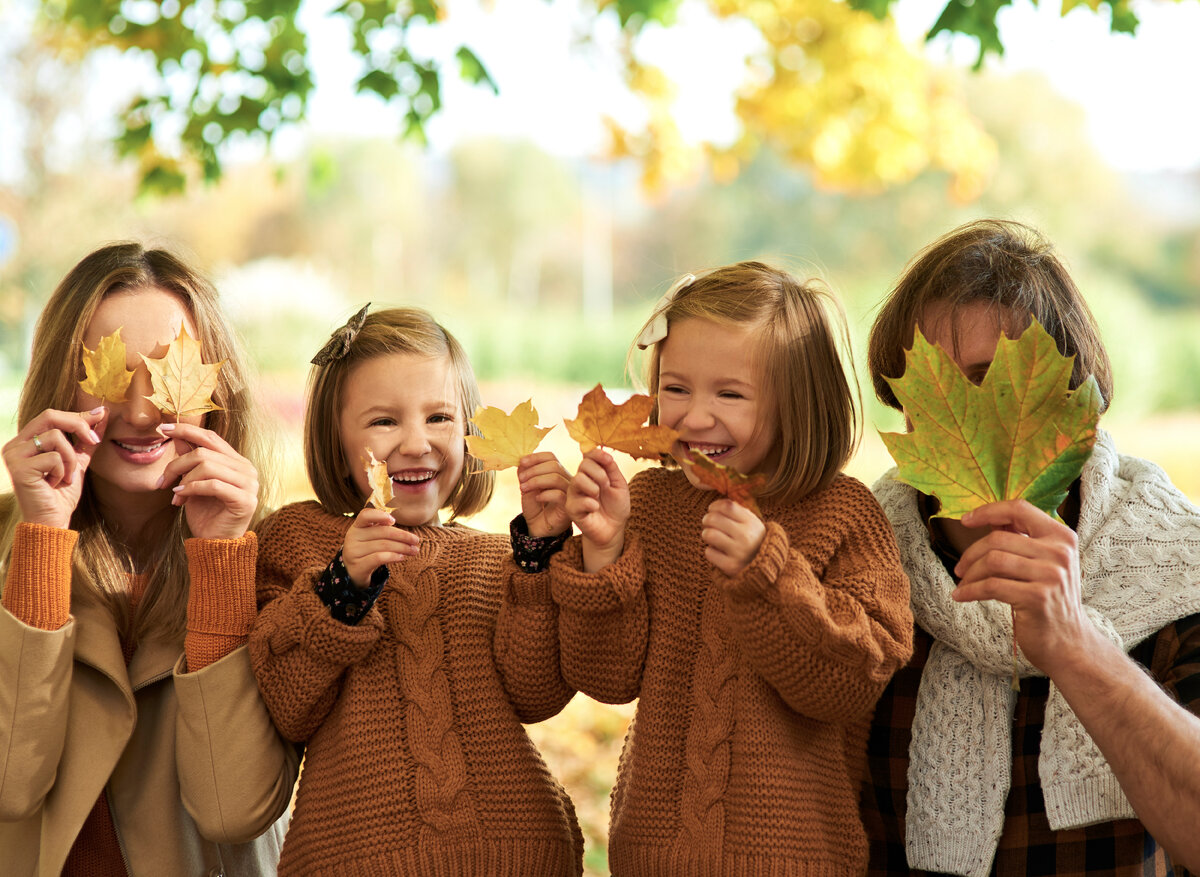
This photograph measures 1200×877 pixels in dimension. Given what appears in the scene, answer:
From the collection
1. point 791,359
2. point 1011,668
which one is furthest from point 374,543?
point 1011,668

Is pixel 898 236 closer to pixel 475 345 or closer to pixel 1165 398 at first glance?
pixel 1165 398

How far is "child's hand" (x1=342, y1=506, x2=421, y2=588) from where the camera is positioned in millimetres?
2084

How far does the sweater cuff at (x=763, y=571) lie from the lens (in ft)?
6.31

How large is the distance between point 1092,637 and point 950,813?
0.52 meters

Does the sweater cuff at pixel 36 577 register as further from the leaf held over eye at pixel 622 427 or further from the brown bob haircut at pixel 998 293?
the brown bob haircut at pixel 998 293

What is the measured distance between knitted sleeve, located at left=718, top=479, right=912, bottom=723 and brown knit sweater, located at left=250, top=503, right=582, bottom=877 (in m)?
0.43

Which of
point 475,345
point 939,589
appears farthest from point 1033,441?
point 475,345

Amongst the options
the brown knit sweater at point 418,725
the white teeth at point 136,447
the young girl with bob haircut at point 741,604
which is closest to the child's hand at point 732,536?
the young girl with bob haircut at point 741,604

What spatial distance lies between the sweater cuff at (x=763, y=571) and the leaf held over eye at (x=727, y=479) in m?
0.08

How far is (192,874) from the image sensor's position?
2277mm

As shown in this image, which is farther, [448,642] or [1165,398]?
[1165,398]

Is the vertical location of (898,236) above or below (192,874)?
above

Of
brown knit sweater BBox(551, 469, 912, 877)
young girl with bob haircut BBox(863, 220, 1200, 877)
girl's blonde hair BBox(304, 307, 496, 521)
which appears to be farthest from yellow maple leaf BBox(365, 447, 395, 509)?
young girl with bob haircut BBox(863, 220, 1200, 877)

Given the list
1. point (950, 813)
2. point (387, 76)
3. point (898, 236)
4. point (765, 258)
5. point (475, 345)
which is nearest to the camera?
point (950, 813)
